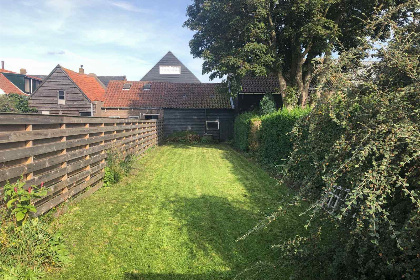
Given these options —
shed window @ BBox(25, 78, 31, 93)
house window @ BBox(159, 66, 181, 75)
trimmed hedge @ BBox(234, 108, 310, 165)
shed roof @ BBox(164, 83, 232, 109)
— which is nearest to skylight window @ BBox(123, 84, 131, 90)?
shed roof @ BBox(164, 83, 232, 109)

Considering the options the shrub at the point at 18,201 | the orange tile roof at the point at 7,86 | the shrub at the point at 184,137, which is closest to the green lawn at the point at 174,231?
the shrub at the point at 18,201

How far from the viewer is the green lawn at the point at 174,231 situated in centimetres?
373

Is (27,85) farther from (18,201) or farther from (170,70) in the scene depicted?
(18,201)

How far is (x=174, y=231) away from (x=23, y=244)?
2256 mm

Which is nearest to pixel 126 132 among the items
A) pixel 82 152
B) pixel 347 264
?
pixel 82 152

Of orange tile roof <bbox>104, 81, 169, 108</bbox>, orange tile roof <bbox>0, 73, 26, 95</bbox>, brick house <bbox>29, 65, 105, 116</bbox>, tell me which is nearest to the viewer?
orange tile roof <bbox>104, 81, 169, 108</bbox>

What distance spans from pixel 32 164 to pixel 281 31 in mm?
16016

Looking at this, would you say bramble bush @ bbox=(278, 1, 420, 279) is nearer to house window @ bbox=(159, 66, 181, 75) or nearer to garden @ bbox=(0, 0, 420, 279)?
garden @ bbox=(0, 0, 420, 279)

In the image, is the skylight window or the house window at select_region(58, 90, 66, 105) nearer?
the house window at select_region(58, 90, 66, 105)

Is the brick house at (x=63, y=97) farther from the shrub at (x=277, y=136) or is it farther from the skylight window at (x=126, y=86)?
the shrub at (x=277, y=136)

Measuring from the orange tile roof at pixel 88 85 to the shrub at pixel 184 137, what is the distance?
9653 mm

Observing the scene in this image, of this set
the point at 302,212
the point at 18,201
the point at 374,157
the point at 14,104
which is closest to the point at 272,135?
the point at 302,212

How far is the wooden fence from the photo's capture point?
3889 millimetres

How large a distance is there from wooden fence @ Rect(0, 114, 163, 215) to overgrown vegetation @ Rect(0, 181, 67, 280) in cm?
32
